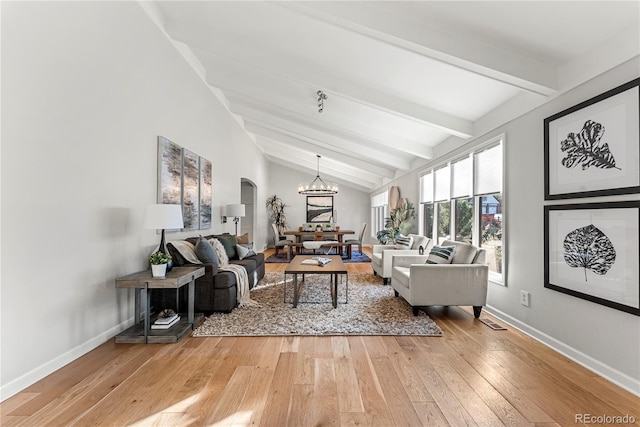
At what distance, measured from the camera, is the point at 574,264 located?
100 inches

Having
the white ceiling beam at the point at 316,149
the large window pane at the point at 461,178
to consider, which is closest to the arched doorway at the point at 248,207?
the white ceiling beam at the point at 316,149

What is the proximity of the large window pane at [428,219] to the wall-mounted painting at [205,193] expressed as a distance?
4.13 meters

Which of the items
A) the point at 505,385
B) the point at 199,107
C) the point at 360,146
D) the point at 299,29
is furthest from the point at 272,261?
the point at 505,385

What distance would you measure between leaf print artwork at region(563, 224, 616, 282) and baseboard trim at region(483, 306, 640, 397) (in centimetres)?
60

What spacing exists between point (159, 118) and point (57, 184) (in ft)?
5.57

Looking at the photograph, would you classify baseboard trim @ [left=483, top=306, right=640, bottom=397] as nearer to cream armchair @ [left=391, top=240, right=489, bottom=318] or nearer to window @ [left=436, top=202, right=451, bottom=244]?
cream armchair @ [left=391, top=240, right=489, bottom=318]

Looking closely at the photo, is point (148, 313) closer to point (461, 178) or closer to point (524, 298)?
point (524, 298)

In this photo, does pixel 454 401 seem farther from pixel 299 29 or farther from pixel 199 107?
pixel 199 107

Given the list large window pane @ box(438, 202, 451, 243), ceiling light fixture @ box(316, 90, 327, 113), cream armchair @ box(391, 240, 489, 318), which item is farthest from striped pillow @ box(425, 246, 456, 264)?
ceiling light fixture @ box(316, 90, 327, 113)

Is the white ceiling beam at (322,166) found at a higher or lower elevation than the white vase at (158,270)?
higher

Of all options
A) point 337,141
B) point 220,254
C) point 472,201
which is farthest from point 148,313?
point 337,141

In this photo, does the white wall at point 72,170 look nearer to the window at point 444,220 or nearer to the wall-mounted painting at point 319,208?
the window at point 444,220

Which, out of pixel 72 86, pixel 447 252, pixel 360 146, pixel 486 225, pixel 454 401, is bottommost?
pixel 454 401

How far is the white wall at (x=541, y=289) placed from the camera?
2.16 metres
